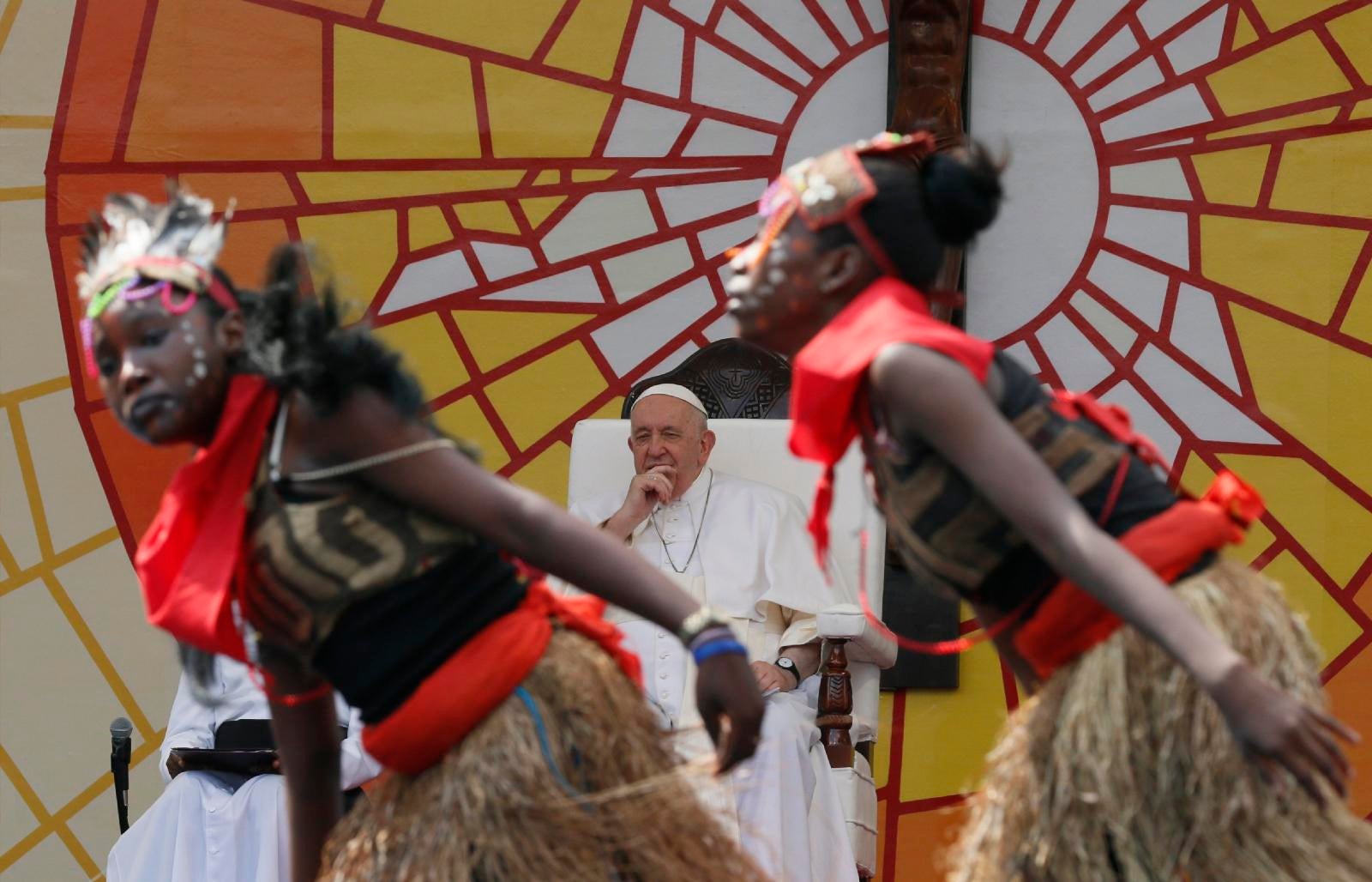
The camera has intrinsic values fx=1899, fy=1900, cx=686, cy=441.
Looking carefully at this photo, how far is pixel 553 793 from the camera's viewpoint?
198 cm

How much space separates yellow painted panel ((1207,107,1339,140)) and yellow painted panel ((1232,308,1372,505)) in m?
0.48

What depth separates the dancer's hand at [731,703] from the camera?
6.33 ft

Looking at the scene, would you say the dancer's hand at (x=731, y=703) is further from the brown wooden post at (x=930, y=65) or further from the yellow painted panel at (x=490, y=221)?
the yellow painted panel at (x=490, y=221)

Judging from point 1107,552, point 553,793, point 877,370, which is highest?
point 877,370

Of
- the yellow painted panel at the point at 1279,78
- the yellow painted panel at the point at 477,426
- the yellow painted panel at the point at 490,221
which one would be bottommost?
the yellow painted panel at the point at 477,426

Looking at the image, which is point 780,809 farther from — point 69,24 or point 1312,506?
point 69,24

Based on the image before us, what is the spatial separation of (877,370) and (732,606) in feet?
8.17

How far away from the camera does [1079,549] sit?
1.79m

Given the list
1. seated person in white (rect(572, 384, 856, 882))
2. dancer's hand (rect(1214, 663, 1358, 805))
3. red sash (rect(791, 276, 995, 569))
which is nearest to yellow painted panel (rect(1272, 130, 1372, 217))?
seated person in white (rect(572, 384, 856, 882))

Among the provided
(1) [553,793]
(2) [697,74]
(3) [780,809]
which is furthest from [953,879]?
(2) [697,74]

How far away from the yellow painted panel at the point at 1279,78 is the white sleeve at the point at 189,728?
2.96 meters

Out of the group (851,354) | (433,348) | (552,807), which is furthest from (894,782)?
(851,354)

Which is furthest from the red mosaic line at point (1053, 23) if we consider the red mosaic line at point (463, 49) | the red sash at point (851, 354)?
the red sash at point (851, 354)

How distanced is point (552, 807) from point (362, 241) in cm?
336
